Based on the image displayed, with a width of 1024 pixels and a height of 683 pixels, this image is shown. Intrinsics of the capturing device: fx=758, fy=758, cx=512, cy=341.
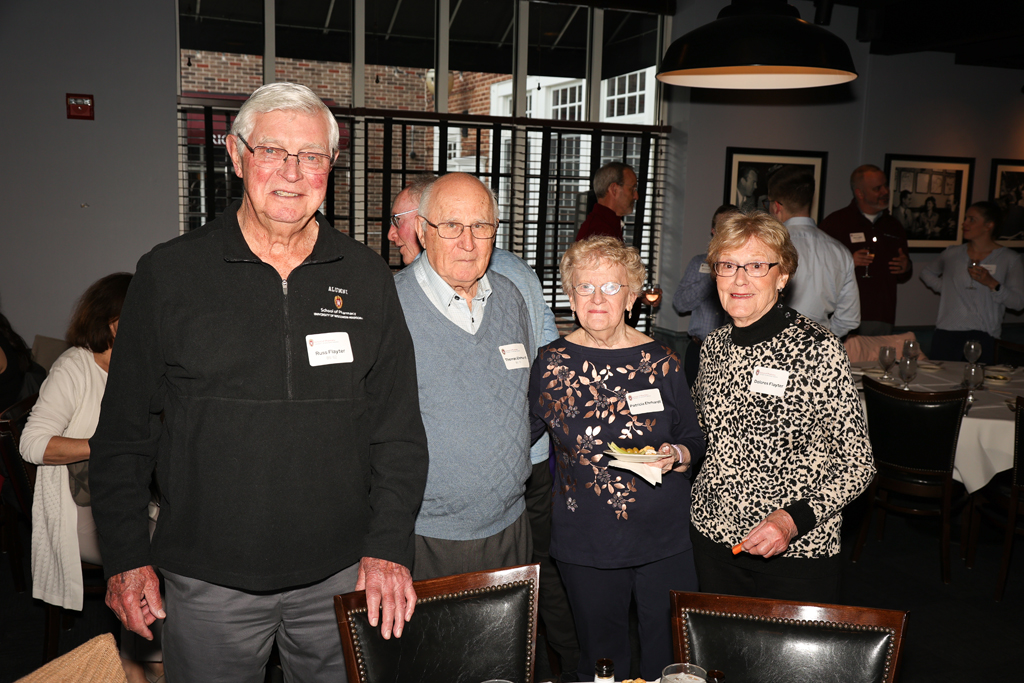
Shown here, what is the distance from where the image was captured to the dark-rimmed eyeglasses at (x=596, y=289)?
84.5 inches

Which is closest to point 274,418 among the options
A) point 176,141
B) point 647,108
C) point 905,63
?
point 176,141

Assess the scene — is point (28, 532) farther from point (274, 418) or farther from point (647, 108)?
point (647, 108)

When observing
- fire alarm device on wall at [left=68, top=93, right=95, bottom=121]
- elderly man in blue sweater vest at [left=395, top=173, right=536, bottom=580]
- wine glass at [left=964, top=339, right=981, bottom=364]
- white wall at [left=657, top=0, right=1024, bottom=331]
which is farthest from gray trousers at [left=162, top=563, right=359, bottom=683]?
white wall at [left=657, top=0, right=1024, bottom=331]

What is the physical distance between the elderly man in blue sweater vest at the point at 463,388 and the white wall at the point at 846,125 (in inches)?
187

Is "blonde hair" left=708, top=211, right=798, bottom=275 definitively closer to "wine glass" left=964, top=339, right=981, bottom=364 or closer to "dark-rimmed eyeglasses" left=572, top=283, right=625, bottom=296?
"dark-rimmed eyeglasses" left=572, top=283, right=625, bottom=296

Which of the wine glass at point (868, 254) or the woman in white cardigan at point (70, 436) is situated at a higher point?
the wine glass at point (868, 254)

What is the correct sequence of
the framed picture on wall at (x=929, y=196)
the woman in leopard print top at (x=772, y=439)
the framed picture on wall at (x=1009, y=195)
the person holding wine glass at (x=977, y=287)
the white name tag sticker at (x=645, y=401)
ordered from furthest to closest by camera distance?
the framed picture on wall at (x=1009, y=195) < the framed picture on wall at (x=929, y=196) < the person holding wine glass at (x=977, y=287) < the white name tag sticker at (x=645, y=401) < the woman in leopard print top at (x=772, y=439)

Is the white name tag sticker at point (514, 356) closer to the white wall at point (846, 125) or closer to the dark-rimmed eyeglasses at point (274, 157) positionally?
the dark-rimmed eyeglasses at point (274, 157)

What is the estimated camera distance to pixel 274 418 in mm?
1479

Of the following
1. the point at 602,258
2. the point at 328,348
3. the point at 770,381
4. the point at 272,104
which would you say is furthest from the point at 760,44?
the point at 328,348

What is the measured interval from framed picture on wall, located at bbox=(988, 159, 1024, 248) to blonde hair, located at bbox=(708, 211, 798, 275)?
6700 millimetres

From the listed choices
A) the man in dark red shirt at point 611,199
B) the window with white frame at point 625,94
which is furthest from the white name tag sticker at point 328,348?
the window with white frame at point 625,94

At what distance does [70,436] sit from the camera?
107 inches

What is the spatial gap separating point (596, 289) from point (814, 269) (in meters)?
2.67
